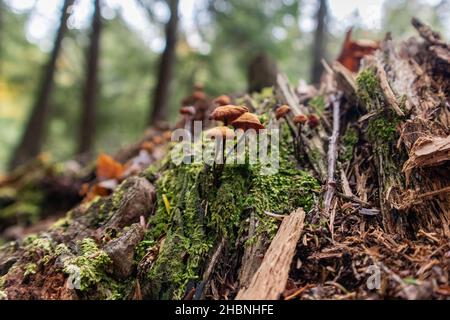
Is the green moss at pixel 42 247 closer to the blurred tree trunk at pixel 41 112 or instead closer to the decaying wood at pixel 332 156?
the decaying wood at pixel 332 156

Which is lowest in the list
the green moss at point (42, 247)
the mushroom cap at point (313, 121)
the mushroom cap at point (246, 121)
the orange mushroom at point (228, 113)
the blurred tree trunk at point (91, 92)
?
the green moss at point (42, 247)

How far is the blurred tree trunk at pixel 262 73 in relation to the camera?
5.46m

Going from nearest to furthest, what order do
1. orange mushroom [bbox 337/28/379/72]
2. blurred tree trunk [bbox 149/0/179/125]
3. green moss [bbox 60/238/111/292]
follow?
green moss [bbox 60/238/111/292] < orange mushroom [bbox 337/28/379/72] < blurred tree trunk [bbox 149/0/179/125]

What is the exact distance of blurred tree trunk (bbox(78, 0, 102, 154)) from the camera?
912cm

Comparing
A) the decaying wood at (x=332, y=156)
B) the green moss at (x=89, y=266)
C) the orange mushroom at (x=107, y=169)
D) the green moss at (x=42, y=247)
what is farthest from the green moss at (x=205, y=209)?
the orange mushroom at (x=107, y=169)

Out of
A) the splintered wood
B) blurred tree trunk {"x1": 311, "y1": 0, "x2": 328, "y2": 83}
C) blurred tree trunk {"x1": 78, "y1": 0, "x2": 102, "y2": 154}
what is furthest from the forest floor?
blurred tree trunk {"x1": 78, "y1": 0, "x2": 102, "y2": 154}

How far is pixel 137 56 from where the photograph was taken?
11.3 m

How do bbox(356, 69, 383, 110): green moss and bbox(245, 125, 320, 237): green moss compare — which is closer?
bbox(245, 125, 320, 237): green moss

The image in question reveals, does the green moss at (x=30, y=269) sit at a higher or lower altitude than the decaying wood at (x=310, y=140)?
lower

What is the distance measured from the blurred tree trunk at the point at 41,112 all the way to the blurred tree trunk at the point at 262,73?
6414mm

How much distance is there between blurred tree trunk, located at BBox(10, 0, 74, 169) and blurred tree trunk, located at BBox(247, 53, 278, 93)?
641cm

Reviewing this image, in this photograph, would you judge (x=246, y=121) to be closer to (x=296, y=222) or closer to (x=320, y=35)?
(x=296, y=222)

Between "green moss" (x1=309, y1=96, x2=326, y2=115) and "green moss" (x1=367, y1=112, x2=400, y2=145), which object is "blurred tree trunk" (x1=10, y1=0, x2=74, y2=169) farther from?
"green moss" (x1=367, y1=112, x2=400, y2=145)

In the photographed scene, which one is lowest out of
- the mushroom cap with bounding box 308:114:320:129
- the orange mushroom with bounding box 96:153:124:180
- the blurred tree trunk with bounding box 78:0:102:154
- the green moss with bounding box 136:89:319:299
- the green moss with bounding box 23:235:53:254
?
the green moss with bounding box 23:235:53:254
